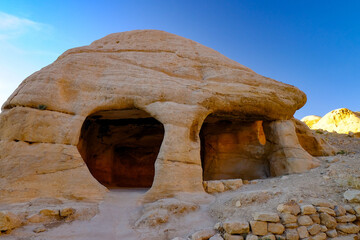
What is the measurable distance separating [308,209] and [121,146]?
864 cm

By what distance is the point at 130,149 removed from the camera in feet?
37.8

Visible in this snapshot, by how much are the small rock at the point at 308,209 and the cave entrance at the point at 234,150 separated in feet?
16.5

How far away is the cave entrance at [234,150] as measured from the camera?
9.53 metres

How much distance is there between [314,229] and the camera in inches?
160

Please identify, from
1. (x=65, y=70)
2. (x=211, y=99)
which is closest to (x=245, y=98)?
(x=211, y=99)

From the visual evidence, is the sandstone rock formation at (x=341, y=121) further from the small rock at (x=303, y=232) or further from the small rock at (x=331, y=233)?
the small rock at (x=303, y=232)

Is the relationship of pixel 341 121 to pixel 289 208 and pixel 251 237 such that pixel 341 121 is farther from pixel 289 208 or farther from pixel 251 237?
pixel 251 237

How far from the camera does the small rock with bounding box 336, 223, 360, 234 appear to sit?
4.15 m

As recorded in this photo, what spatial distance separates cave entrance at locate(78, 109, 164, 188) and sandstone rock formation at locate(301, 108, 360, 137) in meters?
15.7

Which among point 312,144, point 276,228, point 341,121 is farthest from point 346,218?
point 341,121

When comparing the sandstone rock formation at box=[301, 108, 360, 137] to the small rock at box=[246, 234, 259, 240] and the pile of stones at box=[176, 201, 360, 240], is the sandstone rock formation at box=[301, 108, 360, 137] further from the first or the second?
the small rock at box=[246, 234, 259, 240]

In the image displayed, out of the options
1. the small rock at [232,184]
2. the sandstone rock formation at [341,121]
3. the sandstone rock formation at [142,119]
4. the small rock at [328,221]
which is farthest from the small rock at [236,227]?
the sandstone rock formation at [341,121]

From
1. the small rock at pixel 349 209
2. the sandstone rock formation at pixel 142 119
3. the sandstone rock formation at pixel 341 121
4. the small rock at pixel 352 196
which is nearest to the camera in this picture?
the small rock at pixel 349 209

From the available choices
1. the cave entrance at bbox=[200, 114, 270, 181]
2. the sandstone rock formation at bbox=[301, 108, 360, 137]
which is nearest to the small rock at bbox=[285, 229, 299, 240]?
the cave entrance at bbox=[200, 114, 270, 181]
